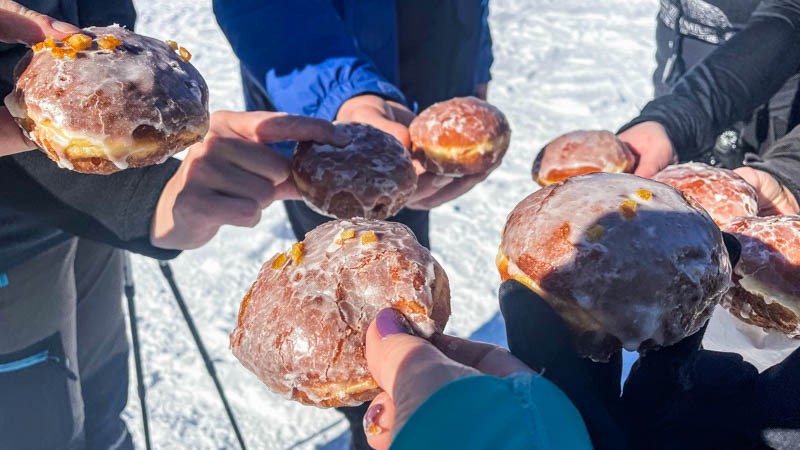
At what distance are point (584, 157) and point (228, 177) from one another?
46.0 inches

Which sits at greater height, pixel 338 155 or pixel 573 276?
pixel 573 276

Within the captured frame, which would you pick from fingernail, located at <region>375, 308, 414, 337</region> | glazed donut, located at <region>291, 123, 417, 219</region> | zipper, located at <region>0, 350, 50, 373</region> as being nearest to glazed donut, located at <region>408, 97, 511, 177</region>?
glazed donut, located at <region>291, 123, 417, 219</region>

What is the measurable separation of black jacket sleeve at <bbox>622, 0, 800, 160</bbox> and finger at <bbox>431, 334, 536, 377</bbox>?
156cm

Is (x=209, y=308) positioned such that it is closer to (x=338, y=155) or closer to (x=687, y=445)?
(x=338, y=155)

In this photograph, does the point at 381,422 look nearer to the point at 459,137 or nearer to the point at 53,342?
the point at 459,137

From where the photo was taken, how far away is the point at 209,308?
11.0 ft

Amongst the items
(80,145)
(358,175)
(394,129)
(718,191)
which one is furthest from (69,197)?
(718,191)

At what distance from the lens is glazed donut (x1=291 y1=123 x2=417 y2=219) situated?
5.67ft

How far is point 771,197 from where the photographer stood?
73.7 inches

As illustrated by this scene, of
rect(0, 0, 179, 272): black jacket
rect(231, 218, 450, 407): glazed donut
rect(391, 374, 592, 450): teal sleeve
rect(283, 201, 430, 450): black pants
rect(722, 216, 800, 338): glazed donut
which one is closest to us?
rect(391, 374, 592, 450): teal sleeve

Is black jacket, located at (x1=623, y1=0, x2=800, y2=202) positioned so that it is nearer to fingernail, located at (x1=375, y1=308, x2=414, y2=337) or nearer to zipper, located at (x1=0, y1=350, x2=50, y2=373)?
fingernail, located at (x1=375, y1=308, x2=414, y2=337)

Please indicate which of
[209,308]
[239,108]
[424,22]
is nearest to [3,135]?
[424,22]

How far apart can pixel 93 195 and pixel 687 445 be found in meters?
1.65

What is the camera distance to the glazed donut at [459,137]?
6.81 ft
